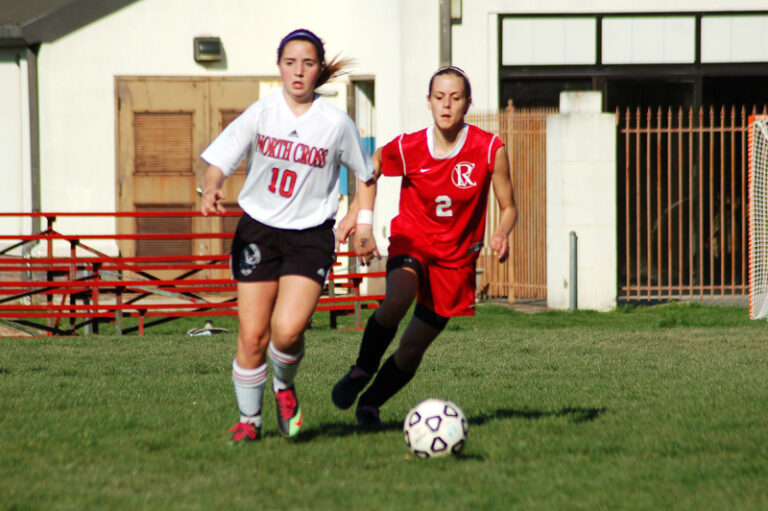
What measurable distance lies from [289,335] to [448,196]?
3.89 feet

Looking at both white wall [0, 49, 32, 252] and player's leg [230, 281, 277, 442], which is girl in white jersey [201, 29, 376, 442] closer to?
player's leg [230, 281, 277, 442]

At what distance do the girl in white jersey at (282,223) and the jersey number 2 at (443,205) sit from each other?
56 centimetres

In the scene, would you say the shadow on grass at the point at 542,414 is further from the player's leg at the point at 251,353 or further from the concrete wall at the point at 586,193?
the concrete wall at the point at 586,193

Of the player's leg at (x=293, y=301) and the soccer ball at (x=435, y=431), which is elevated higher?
the player's leg at (x=293, y=301)

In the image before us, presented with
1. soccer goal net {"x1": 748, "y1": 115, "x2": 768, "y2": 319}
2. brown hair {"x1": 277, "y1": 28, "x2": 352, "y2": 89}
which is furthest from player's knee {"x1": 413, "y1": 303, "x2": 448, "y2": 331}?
soccer goal net {"x1": 748, "y1": 115, "x2": 768, "y2": 319}

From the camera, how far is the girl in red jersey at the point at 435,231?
5586 millimetres

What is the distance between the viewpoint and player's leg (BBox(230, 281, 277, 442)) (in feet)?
17.0

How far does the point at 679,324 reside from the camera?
12.6m

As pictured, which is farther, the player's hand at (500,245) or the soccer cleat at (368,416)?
the soccer cleat at (368,416)

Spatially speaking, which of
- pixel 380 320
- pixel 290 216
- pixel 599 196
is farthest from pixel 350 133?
pixel 599 196

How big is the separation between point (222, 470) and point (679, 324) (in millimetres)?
9032

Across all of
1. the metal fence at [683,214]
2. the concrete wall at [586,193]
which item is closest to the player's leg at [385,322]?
the concrete wall at [586,193]

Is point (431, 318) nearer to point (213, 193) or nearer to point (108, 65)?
point (213, 193)

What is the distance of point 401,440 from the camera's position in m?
5.31
